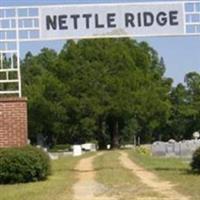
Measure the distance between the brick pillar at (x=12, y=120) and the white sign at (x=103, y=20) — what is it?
9.18ft

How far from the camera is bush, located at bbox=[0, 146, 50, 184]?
2223cm

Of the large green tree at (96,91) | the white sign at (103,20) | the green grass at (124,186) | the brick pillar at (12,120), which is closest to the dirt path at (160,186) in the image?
the green grass at (124,186)

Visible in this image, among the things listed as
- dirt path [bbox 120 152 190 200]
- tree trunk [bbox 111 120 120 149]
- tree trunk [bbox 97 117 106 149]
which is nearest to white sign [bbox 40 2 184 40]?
dirt path [bbox 120 152 190 200]

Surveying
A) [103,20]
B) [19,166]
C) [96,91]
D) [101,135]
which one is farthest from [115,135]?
[19,166]

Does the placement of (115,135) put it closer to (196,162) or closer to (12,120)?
(196,162)

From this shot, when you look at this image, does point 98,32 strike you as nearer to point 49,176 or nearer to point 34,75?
point 49,176

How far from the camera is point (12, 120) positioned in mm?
23969

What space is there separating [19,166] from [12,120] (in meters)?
2.27

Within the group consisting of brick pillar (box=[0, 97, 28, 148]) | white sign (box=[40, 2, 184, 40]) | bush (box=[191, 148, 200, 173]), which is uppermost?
white sign (box=[40, 2, 184, 40])

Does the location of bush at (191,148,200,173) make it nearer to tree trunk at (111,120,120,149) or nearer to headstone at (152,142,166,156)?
headstone at (152,142,166,156)

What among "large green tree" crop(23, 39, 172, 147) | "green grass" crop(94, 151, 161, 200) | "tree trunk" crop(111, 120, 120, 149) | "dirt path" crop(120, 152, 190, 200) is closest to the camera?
"dirt path" crop(120, 152, 190, 200)

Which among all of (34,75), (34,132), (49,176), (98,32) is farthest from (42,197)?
(34,75)

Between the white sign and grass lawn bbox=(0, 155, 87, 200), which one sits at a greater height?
the white sign

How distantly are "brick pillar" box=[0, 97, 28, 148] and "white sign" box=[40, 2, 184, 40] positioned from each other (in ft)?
9.18
